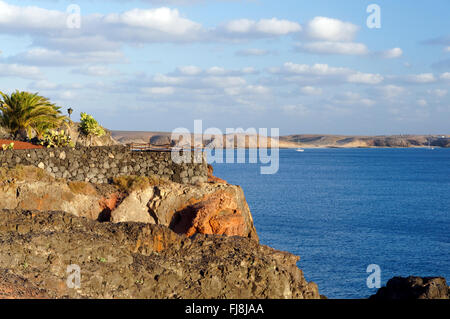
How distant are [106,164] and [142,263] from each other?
12.3m

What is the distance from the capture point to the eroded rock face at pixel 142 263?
1063 centimetres

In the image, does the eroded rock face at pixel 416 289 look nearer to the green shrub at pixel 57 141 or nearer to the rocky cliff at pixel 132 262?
the rocky cliff at pixel 132 262

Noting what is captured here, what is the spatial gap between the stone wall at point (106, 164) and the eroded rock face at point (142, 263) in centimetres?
937

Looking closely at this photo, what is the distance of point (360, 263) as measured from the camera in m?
32.3

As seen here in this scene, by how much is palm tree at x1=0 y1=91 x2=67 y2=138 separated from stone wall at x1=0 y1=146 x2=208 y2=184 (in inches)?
314

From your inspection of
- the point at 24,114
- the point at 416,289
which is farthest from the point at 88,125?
the point at 416,289

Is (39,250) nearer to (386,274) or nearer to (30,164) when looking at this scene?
(30,164)

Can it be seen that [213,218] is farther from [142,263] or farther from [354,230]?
[354,230]

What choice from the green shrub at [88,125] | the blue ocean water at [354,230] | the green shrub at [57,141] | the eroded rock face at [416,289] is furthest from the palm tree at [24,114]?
the eroded rock face at [416,289]

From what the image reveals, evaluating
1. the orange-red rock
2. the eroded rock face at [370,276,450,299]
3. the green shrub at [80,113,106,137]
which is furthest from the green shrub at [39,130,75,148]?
the eroded rock face at [370,276,450,299]

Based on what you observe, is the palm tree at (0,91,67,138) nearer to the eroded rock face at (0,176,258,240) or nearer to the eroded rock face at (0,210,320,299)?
the eroded rock face at (0,176,258,240)

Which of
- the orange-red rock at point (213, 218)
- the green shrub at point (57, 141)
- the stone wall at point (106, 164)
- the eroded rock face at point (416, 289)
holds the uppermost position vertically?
the green shrub at point (57, 141)

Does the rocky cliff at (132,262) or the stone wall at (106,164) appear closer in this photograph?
the rocky cliff at (132,262)

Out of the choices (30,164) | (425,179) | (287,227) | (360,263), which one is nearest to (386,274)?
(360,263)
